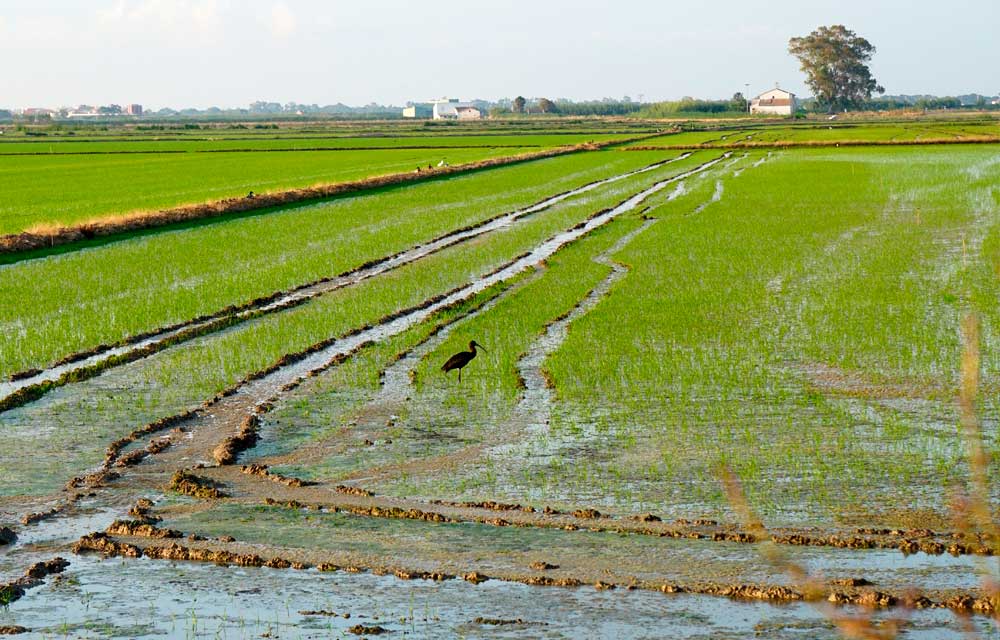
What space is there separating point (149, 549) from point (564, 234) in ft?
68.8

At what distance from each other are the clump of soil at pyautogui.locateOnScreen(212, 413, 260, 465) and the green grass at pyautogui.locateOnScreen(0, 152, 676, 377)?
3.83 m

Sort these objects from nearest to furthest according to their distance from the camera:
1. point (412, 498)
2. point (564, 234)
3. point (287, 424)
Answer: point (412, 498), point (287, 424), point (564, 234)

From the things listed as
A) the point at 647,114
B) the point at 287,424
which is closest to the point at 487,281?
the point at 287,424

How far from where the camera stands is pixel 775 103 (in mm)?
164250

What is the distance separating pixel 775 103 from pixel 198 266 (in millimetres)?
150538

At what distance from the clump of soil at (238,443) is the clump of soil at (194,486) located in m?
0.46

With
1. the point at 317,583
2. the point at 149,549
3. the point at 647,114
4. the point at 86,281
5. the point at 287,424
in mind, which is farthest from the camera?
the point at 647,114

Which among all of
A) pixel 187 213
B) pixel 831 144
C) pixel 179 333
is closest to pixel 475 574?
pixel 179 333

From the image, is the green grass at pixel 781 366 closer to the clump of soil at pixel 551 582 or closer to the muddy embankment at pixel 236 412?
the clump of soil at pixel 551 582

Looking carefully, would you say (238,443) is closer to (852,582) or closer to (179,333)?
(852,582)

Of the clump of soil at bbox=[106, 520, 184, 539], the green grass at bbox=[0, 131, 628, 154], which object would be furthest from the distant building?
the clump of soil at bbox=[106, 520, 184, 539]

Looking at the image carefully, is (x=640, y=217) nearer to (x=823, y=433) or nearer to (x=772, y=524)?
(x=823, y=433)

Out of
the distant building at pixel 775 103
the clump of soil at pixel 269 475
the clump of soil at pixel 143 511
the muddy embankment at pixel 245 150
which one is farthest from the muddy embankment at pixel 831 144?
the distant building at pixel 775 103

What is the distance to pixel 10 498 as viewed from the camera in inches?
350
